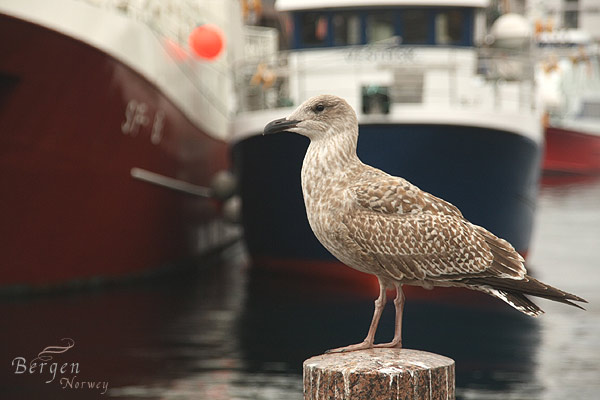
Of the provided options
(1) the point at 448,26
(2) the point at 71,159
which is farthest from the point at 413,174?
(2) the point at 71,159

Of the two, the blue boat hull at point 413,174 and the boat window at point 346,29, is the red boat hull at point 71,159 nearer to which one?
the blue boat hull at point 413,174

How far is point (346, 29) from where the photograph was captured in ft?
63.3

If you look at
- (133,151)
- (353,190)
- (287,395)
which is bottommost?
(287,395)

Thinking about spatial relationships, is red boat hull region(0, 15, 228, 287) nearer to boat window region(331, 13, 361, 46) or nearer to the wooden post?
boat window region(331, 13, 361, 46)

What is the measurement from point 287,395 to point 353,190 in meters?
5.20

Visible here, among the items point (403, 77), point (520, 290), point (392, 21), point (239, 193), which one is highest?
point (392, 21)

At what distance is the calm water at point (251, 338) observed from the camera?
1073cm

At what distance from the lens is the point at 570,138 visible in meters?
62.2

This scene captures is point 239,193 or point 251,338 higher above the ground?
point 239,193

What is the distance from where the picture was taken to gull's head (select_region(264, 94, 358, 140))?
5590mm

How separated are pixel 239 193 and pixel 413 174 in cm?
409

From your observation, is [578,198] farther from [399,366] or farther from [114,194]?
[399,366]

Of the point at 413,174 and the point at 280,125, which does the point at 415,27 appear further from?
the point at 280,125

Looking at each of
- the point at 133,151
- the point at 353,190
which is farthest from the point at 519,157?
the point at 353,190
